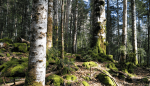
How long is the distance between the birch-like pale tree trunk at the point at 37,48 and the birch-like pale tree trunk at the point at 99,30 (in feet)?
13.1

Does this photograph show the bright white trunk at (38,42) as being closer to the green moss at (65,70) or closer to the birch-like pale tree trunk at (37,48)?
the birch-like pale tree trunk at (37,48)

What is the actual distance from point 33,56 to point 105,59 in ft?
14.5

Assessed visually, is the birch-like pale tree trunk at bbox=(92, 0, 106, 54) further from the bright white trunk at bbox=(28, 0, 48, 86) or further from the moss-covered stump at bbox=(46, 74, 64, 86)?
the bright white trunk at bbox=(28, 0, 48, 86)

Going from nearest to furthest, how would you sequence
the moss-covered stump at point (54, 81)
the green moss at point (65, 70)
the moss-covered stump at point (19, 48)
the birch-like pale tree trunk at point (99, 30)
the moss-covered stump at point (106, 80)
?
1. the moss-covered stump at point (54, 81)
2. the moss-covered stump at point (106, 80)
3. the green moss at point (65, 70)
4. the birch-like pale tree trunk at point (99, 30)
5. the moss-covered stump at point (19, 48)

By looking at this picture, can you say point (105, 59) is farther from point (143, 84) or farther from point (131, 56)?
point (131, 56)

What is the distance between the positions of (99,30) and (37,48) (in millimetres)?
4576

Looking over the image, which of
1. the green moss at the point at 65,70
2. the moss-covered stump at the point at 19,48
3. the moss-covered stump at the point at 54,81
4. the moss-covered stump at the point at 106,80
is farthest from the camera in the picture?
the moss-covered stump at the point at 19,48

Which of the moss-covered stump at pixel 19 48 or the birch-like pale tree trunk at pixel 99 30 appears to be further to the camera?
the moss-covered stump at pixel 19 48

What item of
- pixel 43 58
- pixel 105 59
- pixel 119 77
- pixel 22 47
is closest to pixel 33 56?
pixel 43 58

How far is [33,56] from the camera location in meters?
2.16

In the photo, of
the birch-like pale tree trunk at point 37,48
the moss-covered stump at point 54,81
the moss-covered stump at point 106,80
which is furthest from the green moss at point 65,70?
the birch-like pale tree trunk at point 37,48

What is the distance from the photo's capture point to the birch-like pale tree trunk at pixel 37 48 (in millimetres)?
2143

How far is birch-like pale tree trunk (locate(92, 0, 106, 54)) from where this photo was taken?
5.86 m

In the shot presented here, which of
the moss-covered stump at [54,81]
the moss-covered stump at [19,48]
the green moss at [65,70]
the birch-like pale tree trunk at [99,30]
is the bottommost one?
the moss-covered stump at [54,81]
